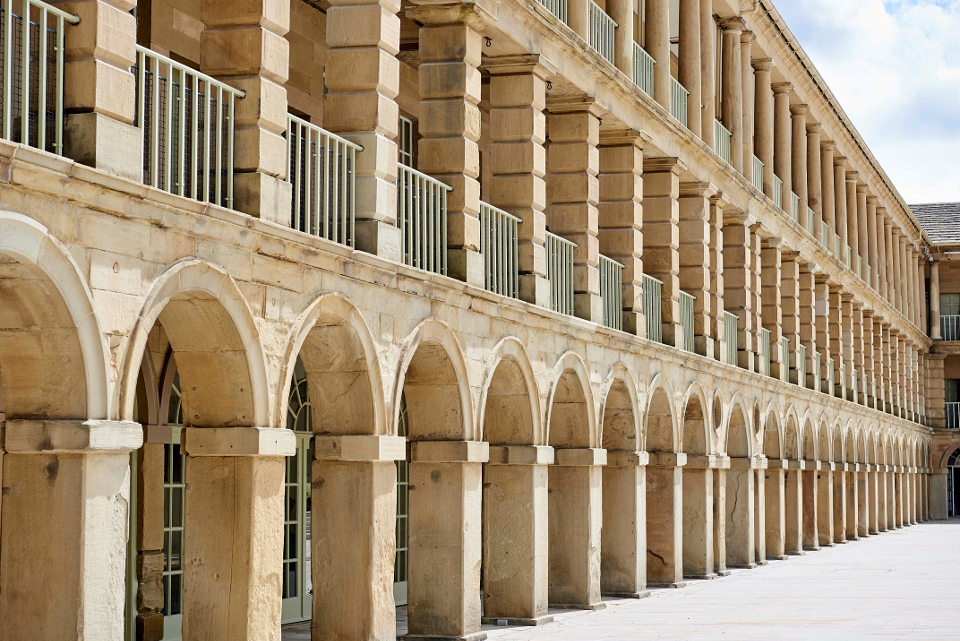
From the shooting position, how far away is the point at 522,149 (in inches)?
616

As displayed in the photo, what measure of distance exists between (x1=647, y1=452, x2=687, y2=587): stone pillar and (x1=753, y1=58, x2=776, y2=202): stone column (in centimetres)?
964

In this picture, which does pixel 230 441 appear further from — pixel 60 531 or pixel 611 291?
pixel 611 291

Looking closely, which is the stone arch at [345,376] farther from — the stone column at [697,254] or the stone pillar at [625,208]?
the stone column at [697,254]

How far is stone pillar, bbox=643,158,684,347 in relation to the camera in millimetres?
20906

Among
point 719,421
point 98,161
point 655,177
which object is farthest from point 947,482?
point 98,161

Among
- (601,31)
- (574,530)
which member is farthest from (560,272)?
(601,31)

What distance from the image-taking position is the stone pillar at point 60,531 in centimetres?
816

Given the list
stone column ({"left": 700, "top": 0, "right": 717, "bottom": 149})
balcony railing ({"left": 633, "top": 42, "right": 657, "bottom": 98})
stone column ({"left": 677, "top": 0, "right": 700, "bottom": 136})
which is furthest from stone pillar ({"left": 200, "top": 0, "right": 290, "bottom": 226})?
stone column ({"left": 700, "top": 0, "right": 717, "bottom": 149})

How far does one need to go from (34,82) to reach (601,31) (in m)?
10.1

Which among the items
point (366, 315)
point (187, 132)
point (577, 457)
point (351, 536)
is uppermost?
point (187, 132)

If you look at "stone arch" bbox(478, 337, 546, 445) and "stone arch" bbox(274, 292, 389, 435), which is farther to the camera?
"stone arch" bbox(478, 337, 546, 445)

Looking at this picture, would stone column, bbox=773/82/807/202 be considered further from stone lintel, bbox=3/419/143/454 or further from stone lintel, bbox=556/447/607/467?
stone lintel, bbox=3/419/143/454

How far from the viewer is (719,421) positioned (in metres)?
23.4

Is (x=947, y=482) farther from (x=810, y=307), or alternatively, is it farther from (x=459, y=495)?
(x=459, y=495)
